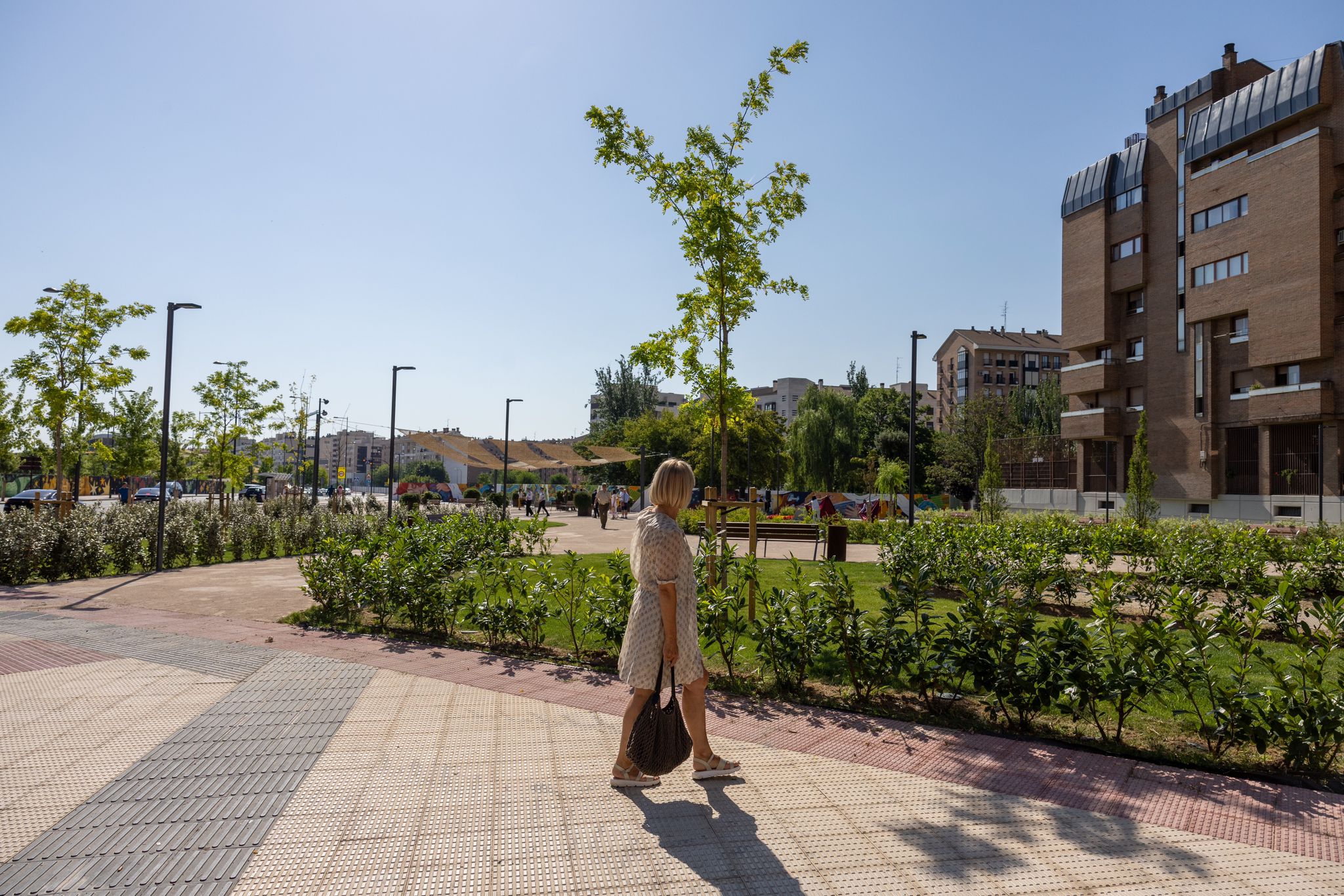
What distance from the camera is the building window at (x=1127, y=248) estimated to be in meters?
37.9

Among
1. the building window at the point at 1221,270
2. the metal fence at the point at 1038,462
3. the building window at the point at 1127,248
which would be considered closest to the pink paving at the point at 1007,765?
the building window at the point at 1221,270

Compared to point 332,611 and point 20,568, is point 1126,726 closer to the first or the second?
point 332,611

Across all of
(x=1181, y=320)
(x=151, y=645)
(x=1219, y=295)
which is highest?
(x=1219, y=295)

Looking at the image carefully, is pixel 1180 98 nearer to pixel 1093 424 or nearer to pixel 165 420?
pixel 1093 424

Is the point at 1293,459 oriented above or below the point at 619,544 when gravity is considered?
above

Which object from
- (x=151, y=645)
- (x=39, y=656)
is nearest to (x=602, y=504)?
(x=151, y=645)

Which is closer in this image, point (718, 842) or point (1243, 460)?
point (718, 842)

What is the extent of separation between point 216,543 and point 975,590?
14108mm

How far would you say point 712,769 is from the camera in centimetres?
387

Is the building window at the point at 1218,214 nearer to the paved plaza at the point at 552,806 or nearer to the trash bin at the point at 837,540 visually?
the trash bin at the point at 837,540

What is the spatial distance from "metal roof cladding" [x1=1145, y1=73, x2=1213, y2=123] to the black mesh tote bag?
4369 centimetres

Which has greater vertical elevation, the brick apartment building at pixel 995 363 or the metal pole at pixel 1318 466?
the brick apartment building at pixel 995 363

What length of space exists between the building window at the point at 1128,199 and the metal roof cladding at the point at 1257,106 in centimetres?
253

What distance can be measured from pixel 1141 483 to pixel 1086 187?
17970 millimetres
